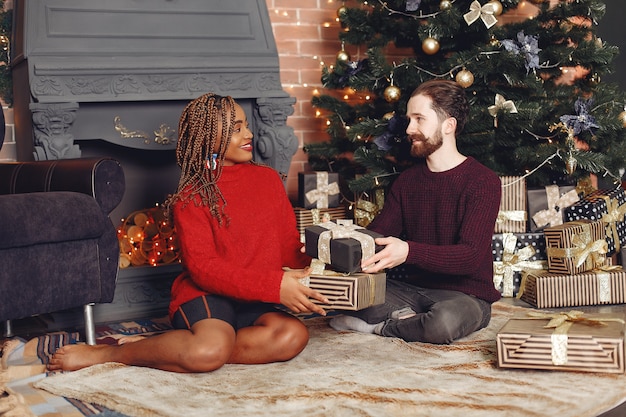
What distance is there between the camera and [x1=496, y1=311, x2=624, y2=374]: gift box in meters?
2.27

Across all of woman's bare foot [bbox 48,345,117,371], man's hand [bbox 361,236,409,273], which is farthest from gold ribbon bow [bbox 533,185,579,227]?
woman's bare foot [bbox 48,345,117,371]

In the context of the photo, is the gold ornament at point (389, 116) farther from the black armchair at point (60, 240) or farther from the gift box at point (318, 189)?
the black armchair at point (60, 240)

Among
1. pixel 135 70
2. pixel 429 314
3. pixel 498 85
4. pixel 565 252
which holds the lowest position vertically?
pixel 429 314

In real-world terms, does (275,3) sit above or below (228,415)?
above

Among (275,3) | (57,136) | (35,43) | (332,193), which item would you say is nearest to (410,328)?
(332,193)

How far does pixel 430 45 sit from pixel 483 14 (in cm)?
25

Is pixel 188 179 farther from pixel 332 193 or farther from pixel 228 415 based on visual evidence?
pixel 332 193

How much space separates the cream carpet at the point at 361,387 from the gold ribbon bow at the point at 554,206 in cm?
103

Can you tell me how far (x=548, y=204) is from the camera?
351 cm

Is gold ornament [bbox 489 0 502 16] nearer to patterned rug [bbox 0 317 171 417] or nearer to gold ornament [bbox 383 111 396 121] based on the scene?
gold ornament [bbox 383 111 396 121]

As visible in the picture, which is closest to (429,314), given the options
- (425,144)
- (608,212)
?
(425,144)

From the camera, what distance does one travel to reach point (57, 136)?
3.19 metres

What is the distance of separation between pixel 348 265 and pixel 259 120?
53.8 inches

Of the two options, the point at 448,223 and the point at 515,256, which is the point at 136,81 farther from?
the point at 515,256
